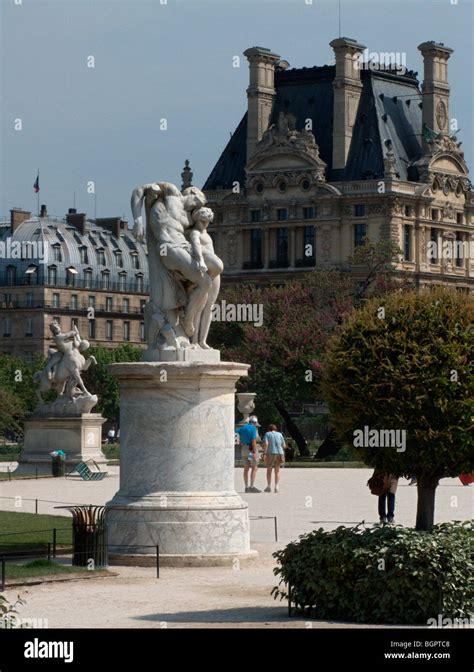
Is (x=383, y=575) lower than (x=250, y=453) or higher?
lower

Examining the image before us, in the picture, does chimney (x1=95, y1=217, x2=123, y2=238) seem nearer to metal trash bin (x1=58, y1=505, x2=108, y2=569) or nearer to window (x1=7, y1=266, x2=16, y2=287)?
window (x1=7, y1=266, x2=16, y2=287)

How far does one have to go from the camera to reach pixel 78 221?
139 metres

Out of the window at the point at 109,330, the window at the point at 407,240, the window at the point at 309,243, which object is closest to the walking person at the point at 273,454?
the window at the point at 407,240

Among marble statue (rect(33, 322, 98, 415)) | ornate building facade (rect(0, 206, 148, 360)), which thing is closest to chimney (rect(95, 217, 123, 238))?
ornate building facade (rect(0, 206, 148, 360))

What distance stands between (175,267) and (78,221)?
11811 centimetres

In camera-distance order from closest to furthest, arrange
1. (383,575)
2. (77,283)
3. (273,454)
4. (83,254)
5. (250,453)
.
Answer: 1. (383,575)
2. (273,454)
3. (250,453)
4. (77,283)
5. (83,254)

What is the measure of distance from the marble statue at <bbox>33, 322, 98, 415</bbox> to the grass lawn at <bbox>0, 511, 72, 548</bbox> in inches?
728

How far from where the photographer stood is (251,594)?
18656mm

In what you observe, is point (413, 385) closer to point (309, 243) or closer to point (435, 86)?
point (435, 86)

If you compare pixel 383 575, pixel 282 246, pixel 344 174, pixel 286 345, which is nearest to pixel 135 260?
pixel 282 246

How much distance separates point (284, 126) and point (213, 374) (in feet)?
342

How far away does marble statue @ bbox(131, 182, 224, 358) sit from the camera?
21875mm

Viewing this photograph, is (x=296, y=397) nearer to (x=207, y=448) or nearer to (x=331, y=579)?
(x=207, y=448)
